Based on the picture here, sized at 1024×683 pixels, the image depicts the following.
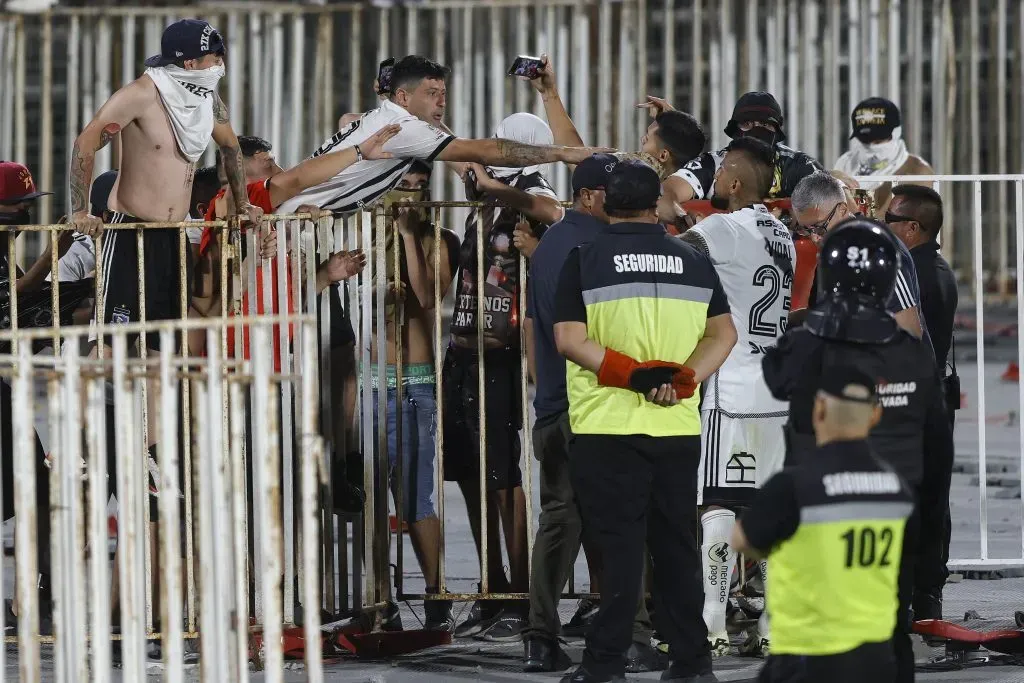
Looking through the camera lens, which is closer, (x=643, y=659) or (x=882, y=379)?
(x=882, y=379)

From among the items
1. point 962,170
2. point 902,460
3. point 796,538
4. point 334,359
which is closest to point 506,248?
point 334,359

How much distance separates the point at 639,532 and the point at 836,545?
65.5 inches

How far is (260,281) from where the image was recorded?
22.0ft

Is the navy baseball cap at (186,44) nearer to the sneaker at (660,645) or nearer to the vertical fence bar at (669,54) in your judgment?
the sneaker at (660,645)

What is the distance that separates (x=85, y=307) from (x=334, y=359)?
128 cm

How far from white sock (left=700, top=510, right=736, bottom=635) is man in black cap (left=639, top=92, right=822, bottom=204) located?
55.5 inches

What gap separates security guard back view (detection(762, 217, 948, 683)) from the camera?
516cm

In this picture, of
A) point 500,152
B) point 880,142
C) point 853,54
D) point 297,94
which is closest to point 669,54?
point 853,54

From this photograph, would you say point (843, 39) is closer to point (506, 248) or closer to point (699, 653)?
point (506, 248)

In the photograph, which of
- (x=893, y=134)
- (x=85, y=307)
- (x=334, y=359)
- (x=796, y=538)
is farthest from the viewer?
(x=893, y=134)

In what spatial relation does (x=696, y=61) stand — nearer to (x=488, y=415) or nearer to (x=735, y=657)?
(x=488, y=415)

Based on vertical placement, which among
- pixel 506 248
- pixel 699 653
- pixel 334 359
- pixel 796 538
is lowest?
pixel 699 653

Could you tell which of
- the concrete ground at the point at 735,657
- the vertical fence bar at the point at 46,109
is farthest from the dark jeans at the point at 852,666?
the vertical fence bar at the point at 46,109

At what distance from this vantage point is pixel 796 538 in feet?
14.3
